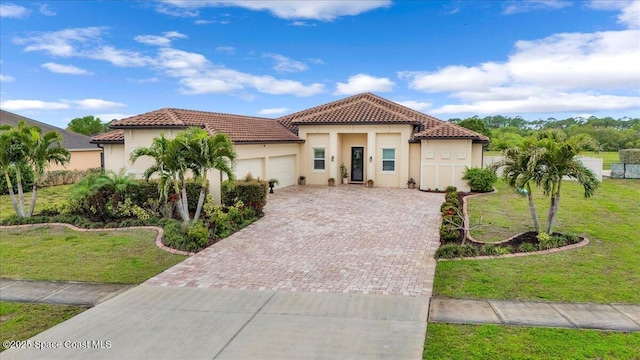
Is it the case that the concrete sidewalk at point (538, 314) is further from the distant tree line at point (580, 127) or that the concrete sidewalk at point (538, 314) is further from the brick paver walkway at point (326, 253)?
A: the distant tree line at point (580, 127)

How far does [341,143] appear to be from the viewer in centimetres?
2706

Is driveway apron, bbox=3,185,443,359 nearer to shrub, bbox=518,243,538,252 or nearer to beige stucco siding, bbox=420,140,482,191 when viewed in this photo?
shrub, bbox=518,243,538,252

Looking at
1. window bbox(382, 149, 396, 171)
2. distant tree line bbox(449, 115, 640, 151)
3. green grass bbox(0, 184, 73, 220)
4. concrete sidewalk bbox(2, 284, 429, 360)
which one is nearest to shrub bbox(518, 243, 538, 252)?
concrete sidewalk bbox(2, 284, 429, 360)

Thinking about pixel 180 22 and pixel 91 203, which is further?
pixel 180 22

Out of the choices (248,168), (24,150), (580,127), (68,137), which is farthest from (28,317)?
(580,127)

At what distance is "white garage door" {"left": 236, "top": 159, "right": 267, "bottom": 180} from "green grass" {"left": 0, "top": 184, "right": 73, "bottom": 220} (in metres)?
7.39

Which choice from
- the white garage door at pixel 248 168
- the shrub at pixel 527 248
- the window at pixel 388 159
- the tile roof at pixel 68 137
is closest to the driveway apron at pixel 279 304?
the shrub at pixel 527 248

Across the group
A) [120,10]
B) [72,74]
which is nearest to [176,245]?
[120,10]

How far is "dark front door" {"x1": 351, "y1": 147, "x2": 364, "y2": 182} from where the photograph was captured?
27.1 m

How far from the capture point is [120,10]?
19.1 metres

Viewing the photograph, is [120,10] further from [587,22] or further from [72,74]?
[587,22]

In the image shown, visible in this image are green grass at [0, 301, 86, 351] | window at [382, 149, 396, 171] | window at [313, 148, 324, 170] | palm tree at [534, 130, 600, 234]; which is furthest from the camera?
window at [313, 148, 324, 170]

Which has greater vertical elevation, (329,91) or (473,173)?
(329,91)

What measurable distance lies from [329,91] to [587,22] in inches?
771
